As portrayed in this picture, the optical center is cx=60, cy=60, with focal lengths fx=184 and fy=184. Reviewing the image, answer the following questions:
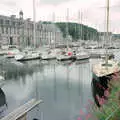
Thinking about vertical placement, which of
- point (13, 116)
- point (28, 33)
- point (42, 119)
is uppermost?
point (28, 33)

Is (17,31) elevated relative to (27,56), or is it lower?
elevated

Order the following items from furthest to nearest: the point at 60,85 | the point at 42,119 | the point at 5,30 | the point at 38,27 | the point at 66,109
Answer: the point at 38,27 < the point at 5,30 < the point at 60,85 < the point at 66,109 < the point at 42,119

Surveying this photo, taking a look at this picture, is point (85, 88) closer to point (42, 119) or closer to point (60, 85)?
point (60, 85)

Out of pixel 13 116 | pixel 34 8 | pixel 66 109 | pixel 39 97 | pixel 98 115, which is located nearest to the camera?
pixel 98 115

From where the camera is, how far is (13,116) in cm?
830

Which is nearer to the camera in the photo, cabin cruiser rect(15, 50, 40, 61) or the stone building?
cabin cruiser rect(15, 50, 40, 61)

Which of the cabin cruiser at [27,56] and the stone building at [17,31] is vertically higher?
the stone building at [17,31]

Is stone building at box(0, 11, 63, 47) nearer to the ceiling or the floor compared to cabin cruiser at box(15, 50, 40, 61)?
nearer to the ceiling

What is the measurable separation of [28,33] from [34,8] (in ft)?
142

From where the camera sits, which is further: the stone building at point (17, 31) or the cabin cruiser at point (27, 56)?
the stone building at point (17, 31)

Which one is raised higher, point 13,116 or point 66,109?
point 13,116

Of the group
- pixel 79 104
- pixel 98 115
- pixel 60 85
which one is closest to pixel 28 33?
pixel 60 85

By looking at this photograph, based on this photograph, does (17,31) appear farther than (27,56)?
Yes

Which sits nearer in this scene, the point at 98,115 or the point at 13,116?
the point at 98,115
